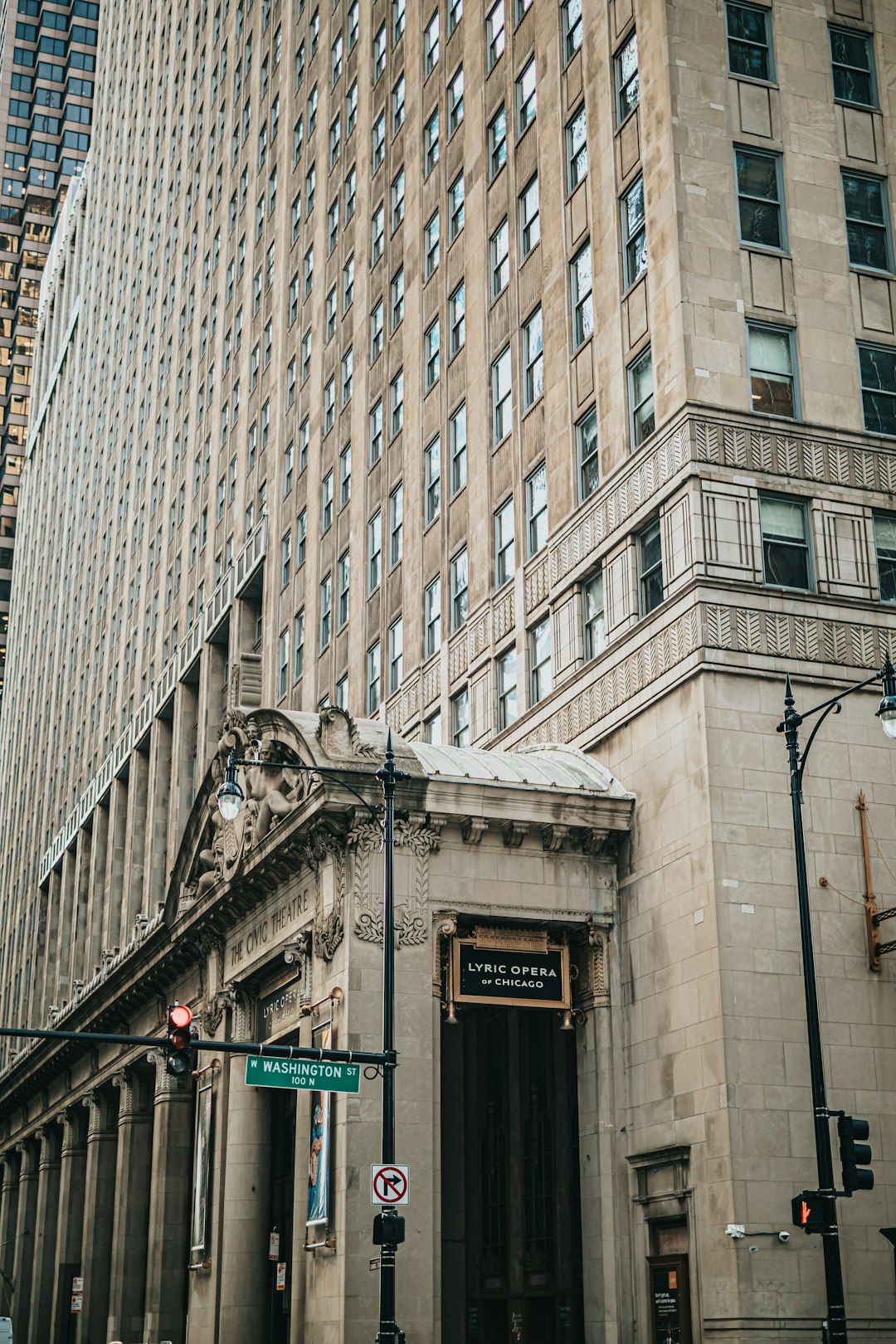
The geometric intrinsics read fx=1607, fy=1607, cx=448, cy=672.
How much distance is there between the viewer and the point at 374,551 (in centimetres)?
5109

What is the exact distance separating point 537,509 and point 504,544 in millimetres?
2215

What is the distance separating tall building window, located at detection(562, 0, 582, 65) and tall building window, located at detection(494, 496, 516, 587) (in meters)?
11.0

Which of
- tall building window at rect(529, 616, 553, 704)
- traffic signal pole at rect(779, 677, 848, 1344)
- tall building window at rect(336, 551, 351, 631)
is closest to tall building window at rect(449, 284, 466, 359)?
tall building window at rect(336, 551, 351, 631)

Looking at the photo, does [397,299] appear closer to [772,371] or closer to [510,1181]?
[772,371]

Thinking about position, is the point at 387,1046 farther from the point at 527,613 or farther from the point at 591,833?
the point at 527,613

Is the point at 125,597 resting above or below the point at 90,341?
below

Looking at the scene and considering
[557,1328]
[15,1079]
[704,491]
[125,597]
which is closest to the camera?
[704,491]

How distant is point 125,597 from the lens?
91.9 meters

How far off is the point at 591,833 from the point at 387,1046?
766 cm

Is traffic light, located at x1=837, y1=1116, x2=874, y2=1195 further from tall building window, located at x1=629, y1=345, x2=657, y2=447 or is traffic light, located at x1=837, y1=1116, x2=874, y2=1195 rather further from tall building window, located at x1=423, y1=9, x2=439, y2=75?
tall building window, located at x1=423, y1=9, x2=439, y2=75

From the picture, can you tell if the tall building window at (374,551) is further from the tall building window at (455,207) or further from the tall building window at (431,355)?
the tall building window at (455,207)

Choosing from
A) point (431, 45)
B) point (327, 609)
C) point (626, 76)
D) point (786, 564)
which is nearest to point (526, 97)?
point (626, 76)

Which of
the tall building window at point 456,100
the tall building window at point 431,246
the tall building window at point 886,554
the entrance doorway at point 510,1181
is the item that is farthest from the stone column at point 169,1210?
the tall building window at point 456,100

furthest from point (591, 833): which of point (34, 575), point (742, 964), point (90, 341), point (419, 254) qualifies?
point (34, 575)
